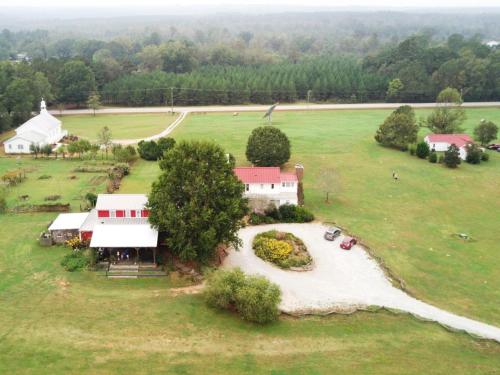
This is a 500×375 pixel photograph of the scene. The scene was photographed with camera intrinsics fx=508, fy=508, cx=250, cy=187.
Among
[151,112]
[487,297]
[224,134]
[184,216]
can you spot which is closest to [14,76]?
[151,112]

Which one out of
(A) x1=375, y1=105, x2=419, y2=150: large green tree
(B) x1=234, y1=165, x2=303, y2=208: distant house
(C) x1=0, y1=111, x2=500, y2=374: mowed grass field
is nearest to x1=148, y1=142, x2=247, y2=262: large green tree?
(C) x1=0, y1=111, x2=500, y2=374: mowed grass field

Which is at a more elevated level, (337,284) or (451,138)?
(451,138)

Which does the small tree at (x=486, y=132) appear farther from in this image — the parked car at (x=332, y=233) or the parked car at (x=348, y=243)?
the parked car at (x=348, y=243)


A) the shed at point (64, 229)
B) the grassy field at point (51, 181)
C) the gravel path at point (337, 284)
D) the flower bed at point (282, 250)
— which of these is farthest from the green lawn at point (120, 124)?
the gravel path at point (337, 284)

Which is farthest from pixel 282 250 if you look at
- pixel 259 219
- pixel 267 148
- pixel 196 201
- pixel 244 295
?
pixel 267 148

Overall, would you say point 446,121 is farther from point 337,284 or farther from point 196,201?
point 196,201

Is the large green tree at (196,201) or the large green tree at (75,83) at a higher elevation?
the large green tree at (75,83)

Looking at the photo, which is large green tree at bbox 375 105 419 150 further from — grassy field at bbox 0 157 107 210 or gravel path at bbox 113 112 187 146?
grassy field at bbox 0 157 107 210
